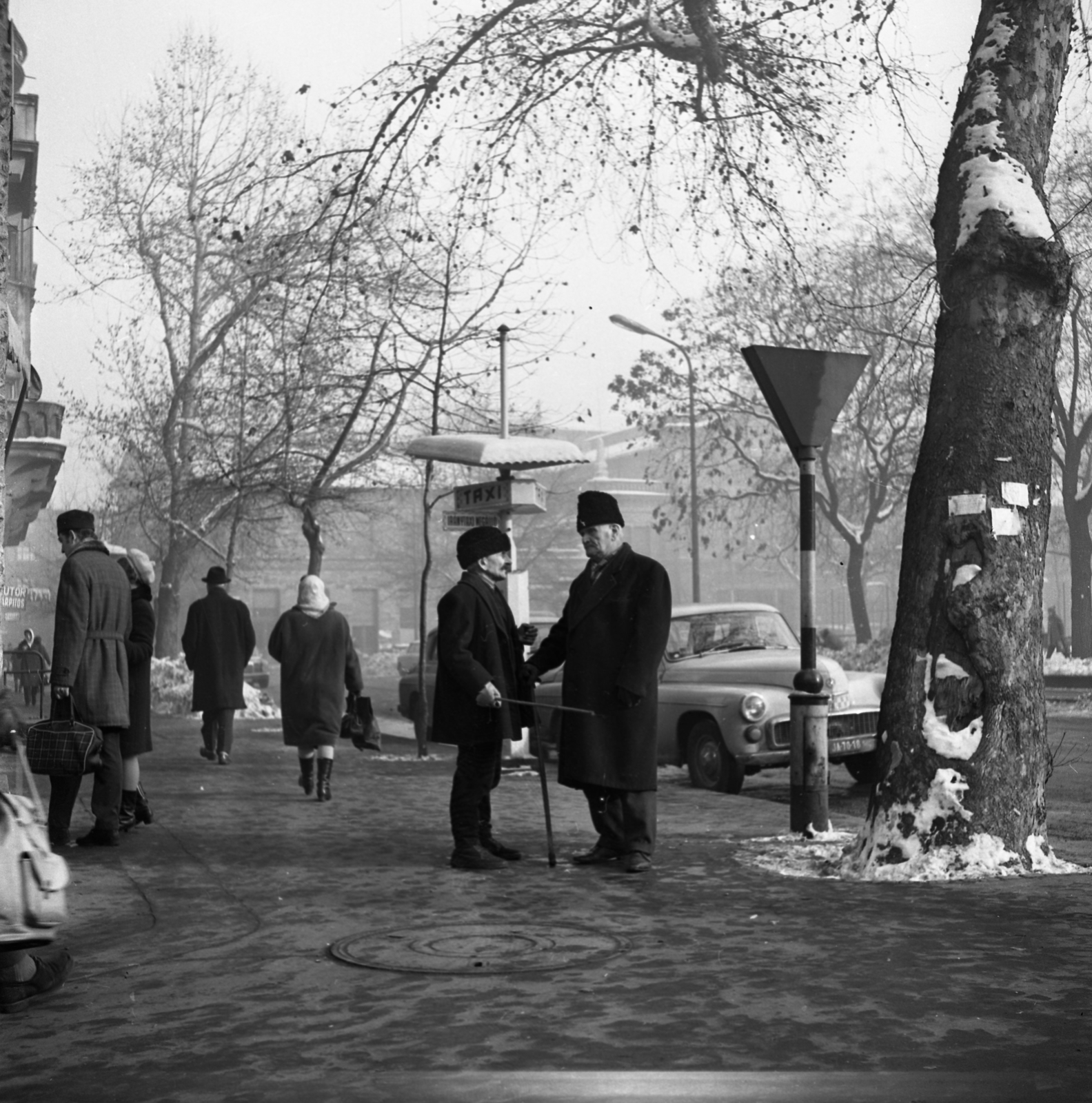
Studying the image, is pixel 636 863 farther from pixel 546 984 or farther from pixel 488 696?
pixel 546 984

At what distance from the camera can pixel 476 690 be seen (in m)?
8.49

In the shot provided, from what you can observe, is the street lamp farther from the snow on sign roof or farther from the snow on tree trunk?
the snow on tree trunk

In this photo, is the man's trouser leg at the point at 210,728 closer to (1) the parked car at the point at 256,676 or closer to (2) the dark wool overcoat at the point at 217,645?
(2) the dark wool overcoat at the point at 217,645

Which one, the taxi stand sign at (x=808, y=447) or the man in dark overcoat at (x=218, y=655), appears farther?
the man in dark overcoat at (x=218, y=655)

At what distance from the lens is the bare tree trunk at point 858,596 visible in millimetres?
37562

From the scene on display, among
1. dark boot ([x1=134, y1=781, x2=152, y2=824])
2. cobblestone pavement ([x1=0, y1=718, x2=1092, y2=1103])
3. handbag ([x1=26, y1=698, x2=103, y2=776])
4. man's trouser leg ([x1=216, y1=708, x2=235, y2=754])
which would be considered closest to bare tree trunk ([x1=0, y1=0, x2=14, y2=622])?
cobblestone pavement ([x1=0, y1=718, x2=1092, y2=1103])

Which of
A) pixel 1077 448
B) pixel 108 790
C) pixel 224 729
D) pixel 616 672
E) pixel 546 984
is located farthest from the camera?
pixel 1077 448

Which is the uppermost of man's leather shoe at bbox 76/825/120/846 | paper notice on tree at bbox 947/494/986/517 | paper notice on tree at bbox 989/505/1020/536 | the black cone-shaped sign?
the black cone-shaped sign

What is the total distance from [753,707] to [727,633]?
1533 mm

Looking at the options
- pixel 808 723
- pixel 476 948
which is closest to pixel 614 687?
pixel 808 723

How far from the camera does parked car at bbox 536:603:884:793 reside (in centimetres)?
1286

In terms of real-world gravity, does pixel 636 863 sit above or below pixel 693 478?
below

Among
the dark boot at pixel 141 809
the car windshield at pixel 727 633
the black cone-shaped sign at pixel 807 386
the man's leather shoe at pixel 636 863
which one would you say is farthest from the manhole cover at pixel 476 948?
the car windshield at pixel 727 633

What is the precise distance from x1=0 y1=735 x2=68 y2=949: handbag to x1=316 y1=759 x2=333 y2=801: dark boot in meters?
7.31
